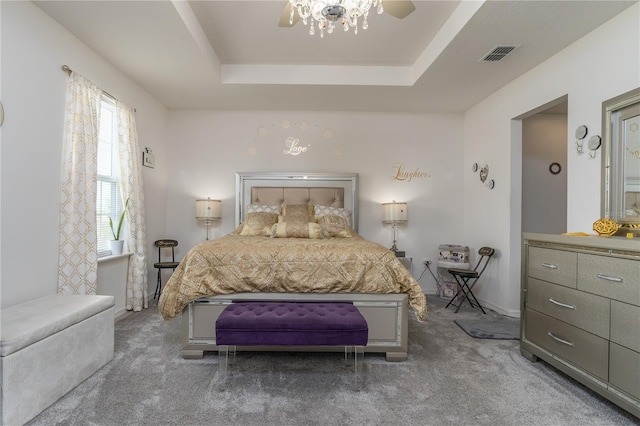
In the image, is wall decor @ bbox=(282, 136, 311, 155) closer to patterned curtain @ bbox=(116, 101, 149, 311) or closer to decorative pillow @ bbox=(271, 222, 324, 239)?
decorative pillow @ bbox=(271, 222, 324, 239)

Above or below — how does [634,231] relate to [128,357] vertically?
above

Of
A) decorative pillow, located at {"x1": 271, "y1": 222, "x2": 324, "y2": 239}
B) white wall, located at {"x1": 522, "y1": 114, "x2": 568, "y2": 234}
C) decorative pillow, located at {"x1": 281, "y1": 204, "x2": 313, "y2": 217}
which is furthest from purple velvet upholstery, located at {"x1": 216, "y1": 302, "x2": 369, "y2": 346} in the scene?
white wall, located at {"x1": 522, "y1": 114, "x2": 568, "y2": 234}

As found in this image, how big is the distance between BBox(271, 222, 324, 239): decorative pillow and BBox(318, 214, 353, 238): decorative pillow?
0.23 metres

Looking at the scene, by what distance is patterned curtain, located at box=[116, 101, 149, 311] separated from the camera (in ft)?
11.1

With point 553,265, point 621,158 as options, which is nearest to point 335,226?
point 553,265

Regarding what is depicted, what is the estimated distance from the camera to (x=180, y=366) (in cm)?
225

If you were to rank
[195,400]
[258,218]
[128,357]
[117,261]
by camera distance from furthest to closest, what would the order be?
[258,218] < [117,261] < [128,357] < [195,400]

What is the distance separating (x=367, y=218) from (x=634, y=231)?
2899 mm

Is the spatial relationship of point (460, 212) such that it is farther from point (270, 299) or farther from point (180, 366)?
point (180, 366)

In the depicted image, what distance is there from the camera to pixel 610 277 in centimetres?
180

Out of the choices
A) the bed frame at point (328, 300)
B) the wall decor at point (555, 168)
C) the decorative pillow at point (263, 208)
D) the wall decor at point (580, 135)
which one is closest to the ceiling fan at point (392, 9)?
the wall decor at point (580, 135)

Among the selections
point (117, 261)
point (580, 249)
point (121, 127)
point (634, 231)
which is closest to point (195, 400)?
point (117, 261)

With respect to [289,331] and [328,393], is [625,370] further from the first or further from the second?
[289,331]

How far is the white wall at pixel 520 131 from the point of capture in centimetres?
235
